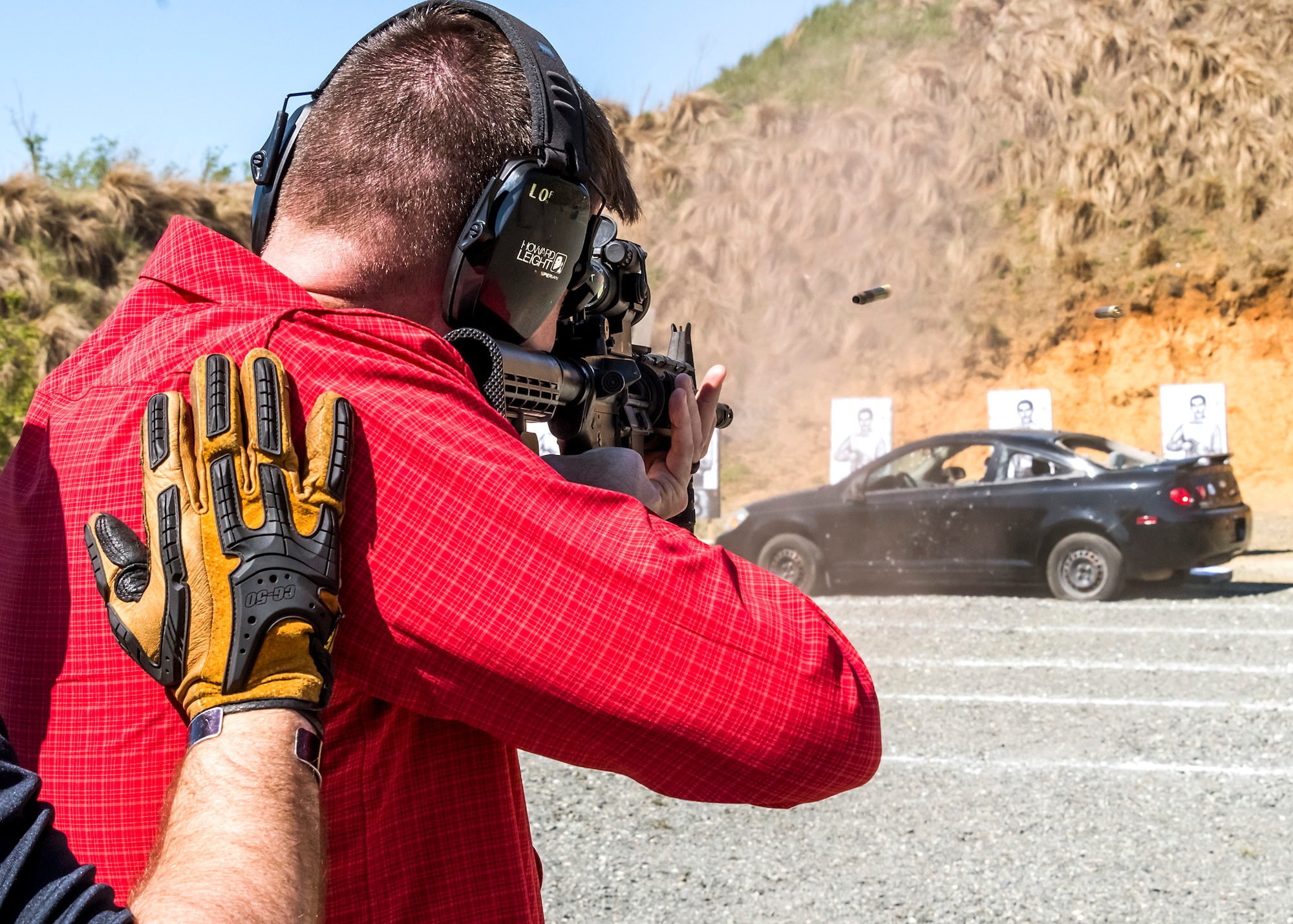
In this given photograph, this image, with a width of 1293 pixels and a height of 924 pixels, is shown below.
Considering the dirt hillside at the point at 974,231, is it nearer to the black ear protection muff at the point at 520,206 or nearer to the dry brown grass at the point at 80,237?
the dry brown grass at the point at 80,237

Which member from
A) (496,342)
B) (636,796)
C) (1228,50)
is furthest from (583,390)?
(1228,50)

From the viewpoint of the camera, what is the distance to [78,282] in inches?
676

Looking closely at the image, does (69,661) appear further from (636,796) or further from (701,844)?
(636,796)

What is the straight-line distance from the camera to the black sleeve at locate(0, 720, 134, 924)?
2.33ft

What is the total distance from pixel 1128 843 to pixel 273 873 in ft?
12.9

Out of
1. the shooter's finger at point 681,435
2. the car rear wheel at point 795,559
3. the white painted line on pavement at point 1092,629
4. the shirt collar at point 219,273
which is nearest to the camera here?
the shirt collar at point 219,273

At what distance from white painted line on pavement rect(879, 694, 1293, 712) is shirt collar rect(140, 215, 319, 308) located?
535cm

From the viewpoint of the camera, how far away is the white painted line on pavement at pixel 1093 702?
19.3 feet

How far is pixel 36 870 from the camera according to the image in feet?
2.39

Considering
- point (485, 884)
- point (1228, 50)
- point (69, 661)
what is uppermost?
point (1228, 50)

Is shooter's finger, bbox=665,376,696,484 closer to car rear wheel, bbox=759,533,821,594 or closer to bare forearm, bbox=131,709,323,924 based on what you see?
bare forearm, bbox=131,709,323,924

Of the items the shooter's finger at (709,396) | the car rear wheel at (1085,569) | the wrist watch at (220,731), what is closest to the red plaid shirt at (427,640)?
the wrist watch at (220,731)

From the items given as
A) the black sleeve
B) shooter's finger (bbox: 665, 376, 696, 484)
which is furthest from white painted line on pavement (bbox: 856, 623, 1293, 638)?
the black sleeve

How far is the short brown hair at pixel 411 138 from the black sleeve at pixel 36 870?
0.71 metres
